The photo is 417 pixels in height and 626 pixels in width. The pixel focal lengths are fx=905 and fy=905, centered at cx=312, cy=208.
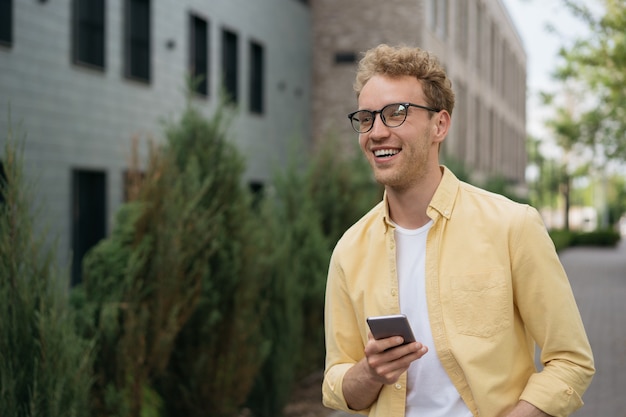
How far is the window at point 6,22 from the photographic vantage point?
44.0 feet

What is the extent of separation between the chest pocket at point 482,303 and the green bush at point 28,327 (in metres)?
2.48

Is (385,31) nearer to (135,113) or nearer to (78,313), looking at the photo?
(135,113)

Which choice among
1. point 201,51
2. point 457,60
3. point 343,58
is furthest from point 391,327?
point 457,60

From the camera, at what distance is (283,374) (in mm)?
8602

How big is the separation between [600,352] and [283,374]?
564cm

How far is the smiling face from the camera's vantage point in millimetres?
2738

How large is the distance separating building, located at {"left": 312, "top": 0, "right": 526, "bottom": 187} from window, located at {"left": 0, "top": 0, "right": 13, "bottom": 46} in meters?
4.98

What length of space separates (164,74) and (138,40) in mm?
995

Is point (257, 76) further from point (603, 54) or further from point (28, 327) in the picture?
point (28, 327)

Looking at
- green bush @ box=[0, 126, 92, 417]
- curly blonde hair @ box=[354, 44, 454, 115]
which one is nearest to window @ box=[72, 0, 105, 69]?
green bush @ box=[0, 126, 92, 417]

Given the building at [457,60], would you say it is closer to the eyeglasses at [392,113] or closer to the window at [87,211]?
the window at [87,211]

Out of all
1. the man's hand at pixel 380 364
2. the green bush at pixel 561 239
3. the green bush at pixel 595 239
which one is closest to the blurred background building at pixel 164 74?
the man's hand at pixel 380 364

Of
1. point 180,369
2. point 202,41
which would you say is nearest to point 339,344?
point 180,369

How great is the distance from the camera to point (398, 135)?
274 centimetres
